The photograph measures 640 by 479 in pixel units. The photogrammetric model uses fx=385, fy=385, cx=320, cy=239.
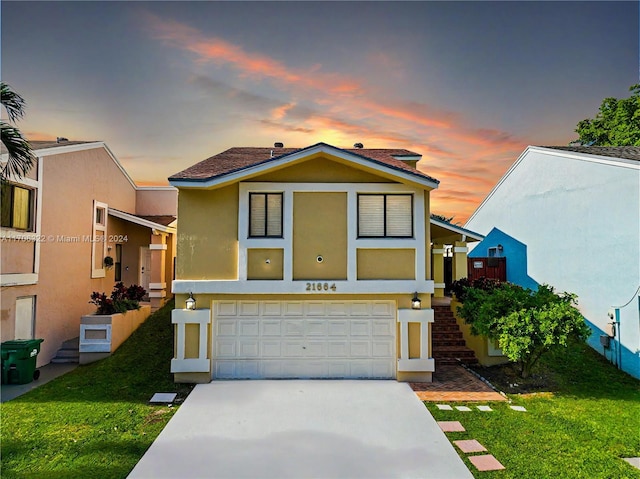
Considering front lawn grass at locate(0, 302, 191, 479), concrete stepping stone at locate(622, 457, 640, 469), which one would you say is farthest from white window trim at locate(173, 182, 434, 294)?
concrete stepping stone at locate(622, 457, 640, 469)

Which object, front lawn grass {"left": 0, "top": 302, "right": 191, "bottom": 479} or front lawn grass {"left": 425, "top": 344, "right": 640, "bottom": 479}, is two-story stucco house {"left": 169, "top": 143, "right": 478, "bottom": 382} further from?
front lawn grass {"left": 425, "top": 344, "right": 640, "bottom": 479}

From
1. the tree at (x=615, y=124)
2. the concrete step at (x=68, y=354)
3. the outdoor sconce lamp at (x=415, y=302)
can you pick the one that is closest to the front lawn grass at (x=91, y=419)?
the concrete step at (x=68, y=354)

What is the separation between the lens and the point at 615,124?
22828 millimetres

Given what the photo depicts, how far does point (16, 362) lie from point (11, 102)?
644 centimetres

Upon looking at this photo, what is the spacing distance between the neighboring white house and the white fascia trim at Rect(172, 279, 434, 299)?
6.06 meters

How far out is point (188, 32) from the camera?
12.0m

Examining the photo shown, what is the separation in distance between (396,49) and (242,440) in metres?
12.1

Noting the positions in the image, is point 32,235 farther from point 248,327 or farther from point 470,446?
point 470,446

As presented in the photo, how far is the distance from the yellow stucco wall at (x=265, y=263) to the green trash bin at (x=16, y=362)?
20.3ft

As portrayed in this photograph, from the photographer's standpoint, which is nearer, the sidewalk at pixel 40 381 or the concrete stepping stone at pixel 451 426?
the concrete stepping stone at pixel 451 426

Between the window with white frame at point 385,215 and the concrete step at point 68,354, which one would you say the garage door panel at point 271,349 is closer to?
the window with white frame at point 385,215

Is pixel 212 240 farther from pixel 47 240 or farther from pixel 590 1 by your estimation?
pixel 590 1

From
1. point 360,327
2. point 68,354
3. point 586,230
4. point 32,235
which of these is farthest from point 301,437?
point 586,230

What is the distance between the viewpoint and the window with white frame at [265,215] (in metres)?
10.1
